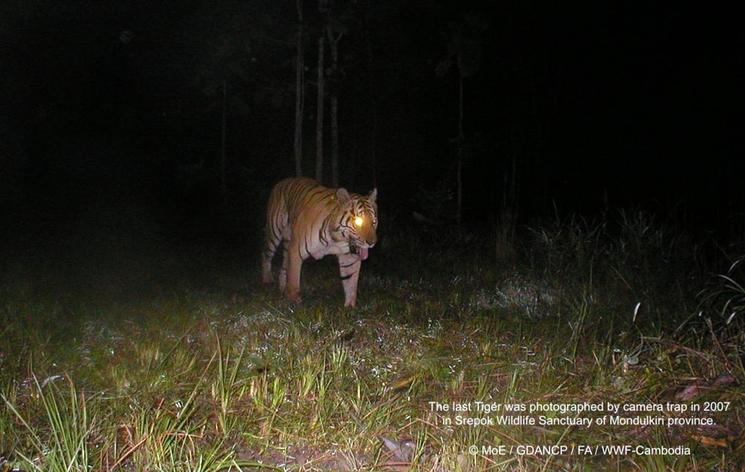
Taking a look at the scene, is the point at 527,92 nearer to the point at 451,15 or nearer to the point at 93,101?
the point at 451,15

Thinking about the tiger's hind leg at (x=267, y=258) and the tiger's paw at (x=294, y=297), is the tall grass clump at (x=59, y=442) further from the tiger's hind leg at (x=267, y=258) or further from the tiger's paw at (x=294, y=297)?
the tiger's hind leg at (x=267, y=258)

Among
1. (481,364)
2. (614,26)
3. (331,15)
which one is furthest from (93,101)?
(481,364)

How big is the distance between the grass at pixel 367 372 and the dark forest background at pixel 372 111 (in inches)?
221

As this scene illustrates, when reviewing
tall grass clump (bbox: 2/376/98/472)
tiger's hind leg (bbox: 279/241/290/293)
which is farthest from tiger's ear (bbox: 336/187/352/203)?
tall grass clump (bbox: 2/376/98/472)

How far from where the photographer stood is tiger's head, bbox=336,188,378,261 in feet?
20.7

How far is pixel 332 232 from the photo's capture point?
6484 mm

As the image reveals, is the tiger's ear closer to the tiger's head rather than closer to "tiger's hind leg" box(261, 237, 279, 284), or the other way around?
the tiger's head

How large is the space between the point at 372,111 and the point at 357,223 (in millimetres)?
9366

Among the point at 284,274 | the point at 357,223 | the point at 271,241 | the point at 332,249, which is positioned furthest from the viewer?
the point at 271,241

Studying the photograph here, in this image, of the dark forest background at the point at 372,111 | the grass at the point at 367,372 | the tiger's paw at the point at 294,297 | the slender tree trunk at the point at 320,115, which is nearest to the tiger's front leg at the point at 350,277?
the grass at the point at 367,372

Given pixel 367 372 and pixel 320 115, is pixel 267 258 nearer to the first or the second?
pixel 367 372

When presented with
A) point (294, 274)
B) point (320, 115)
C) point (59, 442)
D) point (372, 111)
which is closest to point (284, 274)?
point (294, 274)

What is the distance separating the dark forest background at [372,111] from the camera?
14008 millimetres

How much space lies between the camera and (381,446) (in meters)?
2.99
